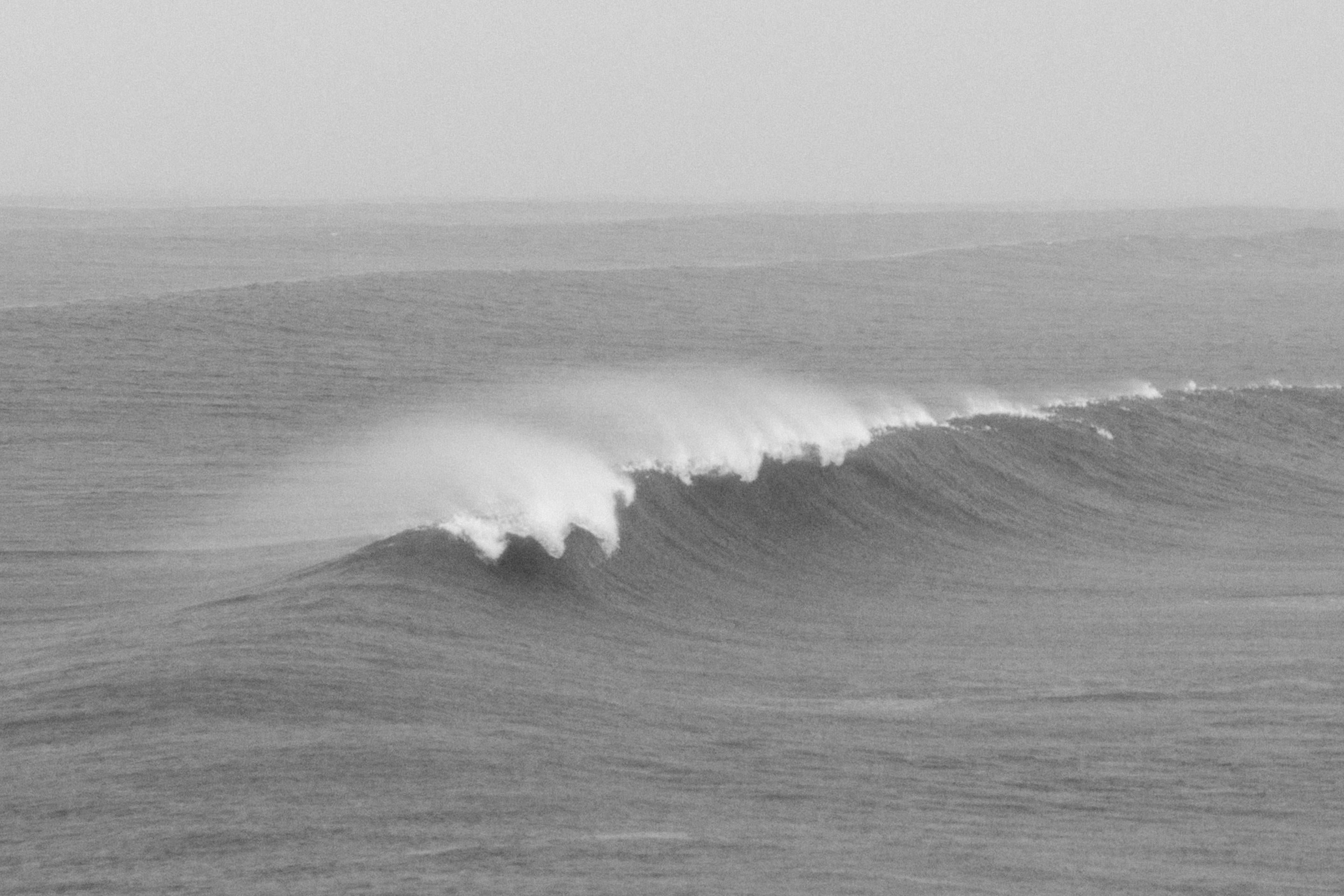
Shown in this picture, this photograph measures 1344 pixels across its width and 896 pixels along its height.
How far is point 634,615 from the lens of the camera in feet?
49.1

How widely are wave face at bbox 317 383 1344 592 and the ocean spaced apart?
8 cm

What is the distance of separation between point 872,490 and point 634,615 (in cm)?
678

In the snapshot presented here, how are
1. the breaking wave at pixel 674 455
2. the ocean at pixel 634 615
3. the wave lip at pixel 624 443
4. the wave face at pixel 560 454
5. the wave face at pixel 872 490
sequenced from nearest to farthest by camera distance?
the ocean at pixel 634 615
the wave lip at pixel 624 443
the wave face at pixel 872 490
the wave face at pixel 560 454
the breaking wave at pixel 674 455

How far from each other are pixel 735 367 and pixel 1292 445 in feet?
38.2

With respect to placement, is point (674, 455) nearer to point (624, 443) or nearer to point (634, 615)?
point (624, 443)

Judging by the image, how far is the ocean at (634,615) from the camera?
8.93 metres

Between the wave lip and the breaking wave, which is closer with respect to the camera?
the wave lip

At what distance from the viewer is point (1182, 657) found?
46.4 ft

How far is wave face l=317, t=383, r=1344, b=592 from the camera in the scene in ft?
53.1

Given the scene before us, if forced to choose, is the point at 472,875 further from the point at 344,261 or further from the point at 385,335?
the point at 344,261

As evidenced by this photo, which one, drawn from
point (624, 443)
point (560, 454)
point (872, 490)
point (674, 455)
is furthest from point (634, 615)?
point (624, 443)

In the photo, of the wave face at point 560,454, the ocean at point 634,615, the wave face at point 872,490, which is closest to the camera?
the ocean at point 634,615

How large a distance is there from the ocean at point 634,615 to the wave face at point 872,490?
0.08m

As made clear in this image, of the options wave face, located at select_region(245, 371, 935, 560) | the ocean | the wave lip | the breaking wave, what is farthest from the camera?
the breaking wave
